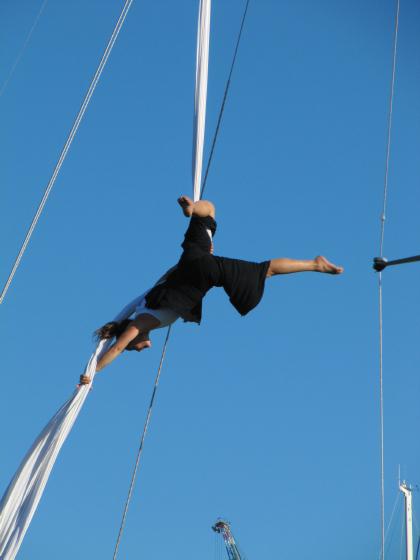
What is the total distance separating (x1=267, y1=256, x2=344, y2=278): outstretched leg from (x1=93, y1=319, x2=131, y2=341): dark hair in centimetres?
141

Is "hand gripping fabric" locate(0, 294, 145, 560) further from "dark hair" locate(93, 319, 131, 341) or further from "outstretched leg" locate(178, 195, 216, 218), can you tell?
"outstretched leg" locate(178, 195, 216, 218)

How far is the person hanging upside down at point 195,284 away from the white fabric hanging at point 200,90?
0.79 meters

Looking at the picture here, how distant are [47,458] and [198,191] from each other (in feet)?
10.2

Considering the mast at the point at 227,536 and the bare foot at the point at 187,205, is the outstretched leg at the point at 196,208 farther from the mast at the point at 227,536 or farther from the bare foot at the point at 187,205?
the mast at the point at 227,536

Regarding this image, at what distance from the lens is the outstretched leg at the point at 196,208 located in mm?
7848

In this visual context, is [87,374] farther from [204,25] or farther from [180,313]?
[204,25]

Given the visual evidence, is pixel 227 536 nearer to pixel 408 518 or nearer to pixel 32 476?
pixel 408 518

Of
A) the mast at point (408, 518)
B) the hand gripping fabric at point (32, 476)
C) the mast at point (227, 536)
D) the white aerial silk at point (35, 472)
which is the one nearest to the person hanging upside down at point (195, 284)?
the white aerial silk at point (35, 472)

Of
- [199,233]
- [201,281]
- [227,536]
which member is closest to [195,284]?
[201,281]

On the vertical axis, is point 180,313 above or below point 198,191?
below

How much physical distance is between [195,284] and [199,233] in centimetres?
50

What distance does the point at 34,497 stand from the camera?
6.66 metres

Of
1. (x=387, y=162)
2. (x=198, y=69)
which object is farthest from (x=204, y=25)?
(x=387, y=162)

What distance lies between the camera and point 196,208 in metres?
7.87
